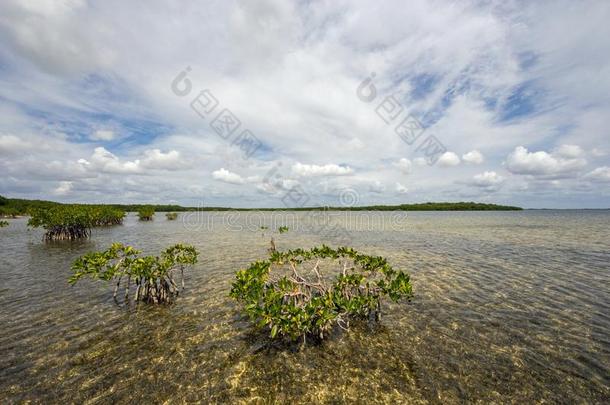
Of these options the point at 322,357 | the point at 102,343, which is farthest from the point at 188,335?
the point at 322,357

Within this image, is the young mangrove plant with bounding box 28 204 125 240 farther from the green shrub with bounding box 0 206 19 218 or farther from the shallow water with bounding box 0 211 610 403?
the green shrub with bounding box 0 206 19 218

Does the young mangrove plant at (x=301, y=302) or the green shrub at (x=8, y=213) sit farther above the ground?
Result: the green shrub at (x=8, y=213)

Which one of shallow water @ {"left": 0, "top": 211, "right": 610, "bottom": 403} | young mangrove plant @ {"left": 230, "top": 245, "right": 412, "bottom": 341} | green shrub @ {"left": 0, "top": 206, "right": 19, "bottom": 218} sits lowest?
shallow water @ {"left": 0, "top": 211, "right": 610, "bottom": 403}

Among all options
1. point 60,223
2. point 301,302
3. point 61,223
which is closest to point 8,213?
point 61,223

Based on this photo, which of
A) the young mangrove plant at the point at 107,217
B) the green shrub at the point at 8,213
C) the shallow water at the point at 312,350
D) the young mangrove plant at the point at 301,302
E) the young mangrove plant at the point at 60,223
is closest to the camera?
the shallow water at the point at 312,350

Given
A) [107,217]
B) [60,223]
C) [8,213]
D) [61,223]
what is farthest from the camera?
[8,213]

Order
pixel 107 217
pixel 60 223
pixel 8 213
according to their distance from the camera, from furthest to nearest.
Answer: pixel 8 213, pixel 107 217, pixel 60 223

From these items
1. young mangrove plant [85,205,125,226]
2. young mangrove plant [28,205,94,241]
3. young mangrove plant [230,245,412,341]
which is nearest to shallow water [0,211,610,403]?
young mangrove plant [230,245,412,341]

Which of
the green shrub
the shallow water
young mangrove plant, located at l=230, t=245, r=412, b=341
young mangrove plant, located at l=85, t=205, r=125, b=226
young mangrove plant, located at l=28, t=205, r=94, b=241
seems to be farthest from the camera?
the green shrub

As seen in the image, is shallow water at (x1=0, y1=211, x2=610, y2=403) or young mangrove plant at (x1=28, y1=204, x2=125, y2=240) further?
young mangrove plant at (x1=28, y1=204, x2=125, y2=240)

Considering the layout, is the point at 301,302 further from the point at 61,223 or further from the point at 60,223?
the point at 61,223

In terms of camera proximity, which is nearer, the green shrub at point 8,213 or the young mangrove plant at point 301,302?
the young mangrove plant at point 301,302

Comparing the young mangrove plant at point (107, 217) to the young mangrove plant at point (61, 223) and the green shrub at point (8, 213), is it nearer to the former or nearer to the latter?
the young mangrove plant at point (61, 223)

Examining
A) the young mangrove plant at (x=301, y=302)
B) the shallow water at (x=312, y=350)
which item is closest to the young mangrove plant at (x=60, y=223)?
the shallow water at (x=312, y=350)
